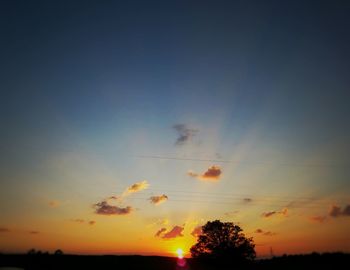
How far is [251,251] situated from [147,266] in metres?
54.2

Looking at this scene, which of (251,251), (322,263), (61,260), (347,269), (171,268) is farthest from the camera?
(251,251)

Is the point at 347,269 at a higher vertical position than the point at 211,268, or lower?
lower

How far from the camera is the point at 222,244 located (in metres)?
96.1

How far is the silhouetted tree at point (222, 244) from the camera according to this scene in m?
93.8

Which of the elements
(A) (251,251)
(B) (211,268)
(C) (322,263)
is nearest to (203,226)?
(A) (251,251)

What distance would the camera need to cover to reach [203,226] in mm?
102750

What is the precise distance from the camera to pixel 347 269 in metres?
35.2

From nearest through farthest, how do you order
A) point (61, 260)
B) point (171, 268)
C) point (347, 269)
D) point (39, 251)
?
point (347, 269) → point (61, 260) → point (171, 268) → point (39, 251)

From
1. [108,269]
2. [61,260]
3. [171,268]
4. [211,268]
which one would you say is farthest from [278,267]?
[61,260]

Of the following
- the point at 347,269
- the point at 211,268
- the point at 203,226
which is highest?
the point at 203,226

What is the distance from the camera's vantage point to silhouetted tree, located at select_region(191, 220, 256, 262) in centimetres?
9375

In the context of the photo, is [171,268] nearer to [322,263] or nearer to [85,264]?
[85,264]

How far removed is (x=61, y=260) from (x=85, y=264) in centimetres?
502

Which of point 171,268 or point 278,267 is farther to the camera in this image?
point 171,268
